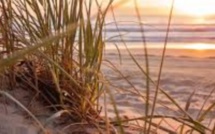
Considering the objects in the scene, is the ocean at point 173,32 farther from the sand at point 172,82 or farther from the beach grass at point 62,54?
the beach grass at point 62,54

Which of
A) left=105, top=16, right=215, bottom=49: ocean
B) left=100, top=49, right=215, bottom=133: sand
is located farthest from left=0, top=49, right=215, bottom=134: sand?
left=105, top=16, right=215, bottom=49: ocean

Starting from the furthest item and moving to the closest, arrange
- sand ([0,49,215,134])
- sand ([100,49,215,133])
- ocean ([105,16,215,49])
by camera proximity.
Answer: ocean ([105,16,215,49]) < sand ([100,49,215,133]) < sand ([0,49,215,134])

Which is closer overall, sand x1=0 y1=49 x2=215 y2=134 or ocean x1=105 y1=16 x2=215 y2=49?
sand x1=0 y1=49 x2=215 y2=134

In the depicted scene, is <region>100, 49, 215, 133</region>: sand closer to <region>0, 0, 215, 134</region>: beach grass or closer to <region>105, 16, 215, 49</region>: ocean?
<region>0, 0, 215, 134</region>: beach grass

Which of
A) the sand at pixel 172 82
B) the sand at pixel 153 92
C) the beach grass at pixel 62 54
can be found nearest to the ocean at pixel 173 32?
the sand at pixel 172 82

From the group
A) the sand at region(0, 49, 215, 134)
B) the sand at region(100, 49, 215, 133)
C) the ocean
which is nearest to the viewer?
the sand at region(0, 49, 215, 134)

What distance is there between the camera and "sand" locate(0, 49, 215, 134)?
2.05 metres

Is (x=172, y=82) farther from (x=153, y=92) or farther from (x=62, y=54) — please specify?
(x=62, y=54)

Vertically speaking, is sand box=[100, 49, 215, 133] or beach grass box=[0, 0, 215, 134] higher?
beach grass box=[0, 0, 215, 134]

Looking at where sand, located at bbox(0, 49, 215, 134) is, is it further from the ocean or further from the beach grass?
the ocean

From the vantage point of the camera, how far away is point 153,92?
362 centimetres

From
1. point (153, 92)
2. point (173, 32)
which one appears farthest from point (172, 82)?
point (173, 32)

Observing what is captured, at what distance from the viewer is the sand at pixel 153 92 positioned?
2047 mm

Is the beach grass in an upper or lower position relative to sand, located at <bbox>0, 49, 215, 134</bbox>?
upper
